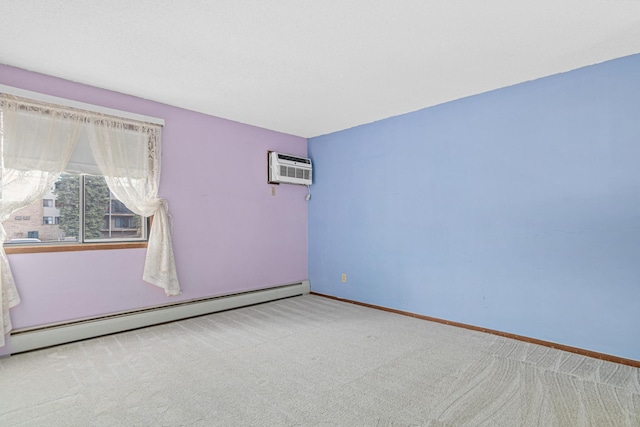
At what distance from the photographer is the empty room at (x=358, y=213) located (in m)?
2.18

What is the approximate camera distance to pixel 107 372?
256 centimetres

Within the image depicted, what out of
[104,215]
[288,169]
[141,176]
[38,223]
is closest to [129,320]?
[104,215]

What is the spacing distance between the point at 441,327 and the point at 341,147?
2.79 m

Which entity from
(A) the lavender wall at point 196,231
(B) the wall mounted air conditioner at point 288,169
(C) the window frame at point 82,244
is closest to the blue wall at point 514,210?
(B) the wall mounted air conditioner at point 288,169

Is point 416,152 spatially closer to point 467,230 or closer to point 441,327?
point 467,230

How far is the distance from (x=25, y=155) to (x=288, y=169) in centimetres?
293

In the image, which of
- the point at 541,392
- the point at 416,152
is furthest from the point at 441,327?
the point at 416,152

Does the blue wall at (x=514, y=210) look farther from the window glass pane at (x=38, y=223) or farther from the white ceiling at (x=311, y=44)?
the window glass pane at (x=38, y=223)

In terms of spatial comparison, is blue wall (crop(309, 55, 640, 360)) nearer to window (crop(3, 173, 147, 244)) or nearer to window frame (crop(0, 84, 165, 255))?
window frame (crop(0, 84, 165, 255))

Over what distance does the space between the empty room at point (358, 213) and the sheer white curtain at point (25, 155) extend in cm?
2

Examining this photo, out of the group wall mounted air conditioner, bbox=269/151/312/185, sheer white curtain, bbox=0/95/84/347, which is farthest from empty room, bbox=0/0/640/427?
wall mounted air conditioner, bbox=269/151/312/185

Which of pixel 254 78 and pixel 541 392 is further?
pixel 254 78

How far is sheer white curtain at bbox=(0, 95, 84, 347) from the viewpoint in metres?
2.82

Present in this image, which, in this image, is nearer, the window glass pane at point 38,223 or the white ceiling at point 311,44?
the white ceiling at point 311,44
